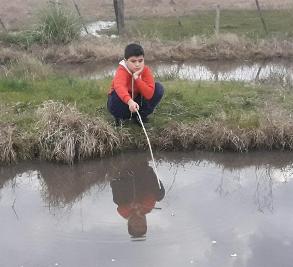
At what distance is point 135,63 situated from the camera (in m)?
6.44

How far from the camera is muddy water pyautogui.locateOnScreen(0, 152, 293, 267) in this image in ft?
15.4

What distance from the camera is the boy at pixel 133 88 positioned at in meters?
6.38

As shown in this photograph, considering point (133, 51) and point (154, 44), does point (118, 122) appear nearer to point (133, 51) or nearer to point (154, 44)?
point (133, 51)

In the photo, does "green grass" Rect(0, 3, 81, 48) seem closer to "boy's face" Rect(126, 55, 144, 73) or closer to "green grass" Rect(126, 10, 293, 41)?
"green grass" Rect(126, 10, 293, 41)

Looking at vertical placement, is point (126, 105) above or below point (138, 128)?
above

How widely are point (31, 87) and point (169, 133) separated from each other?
9.43 feet

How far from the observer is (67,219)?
17.7ft

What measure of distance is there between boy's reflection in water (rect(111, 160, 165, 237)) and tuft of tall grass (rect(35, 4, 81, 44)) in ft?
28.8

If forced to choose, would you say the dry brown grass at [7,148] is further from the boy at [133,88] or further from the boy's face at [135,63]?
the boy's face at [135,63]

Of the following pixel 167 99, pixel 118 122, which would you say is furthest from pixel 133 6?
pixel 118 122

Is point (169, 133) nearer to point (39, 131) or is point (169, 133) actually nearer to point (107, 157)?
point (107, 157)

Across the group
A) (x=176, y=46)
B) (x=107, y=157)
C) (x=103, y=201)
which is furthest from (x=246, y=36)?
(x=103, y=201)

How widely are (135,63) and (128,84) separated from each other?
1.14ft

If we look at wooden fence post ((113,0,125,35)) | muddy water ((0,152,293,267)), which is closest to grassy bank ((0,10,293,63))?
wooden fence post ((113,0,125,35))
